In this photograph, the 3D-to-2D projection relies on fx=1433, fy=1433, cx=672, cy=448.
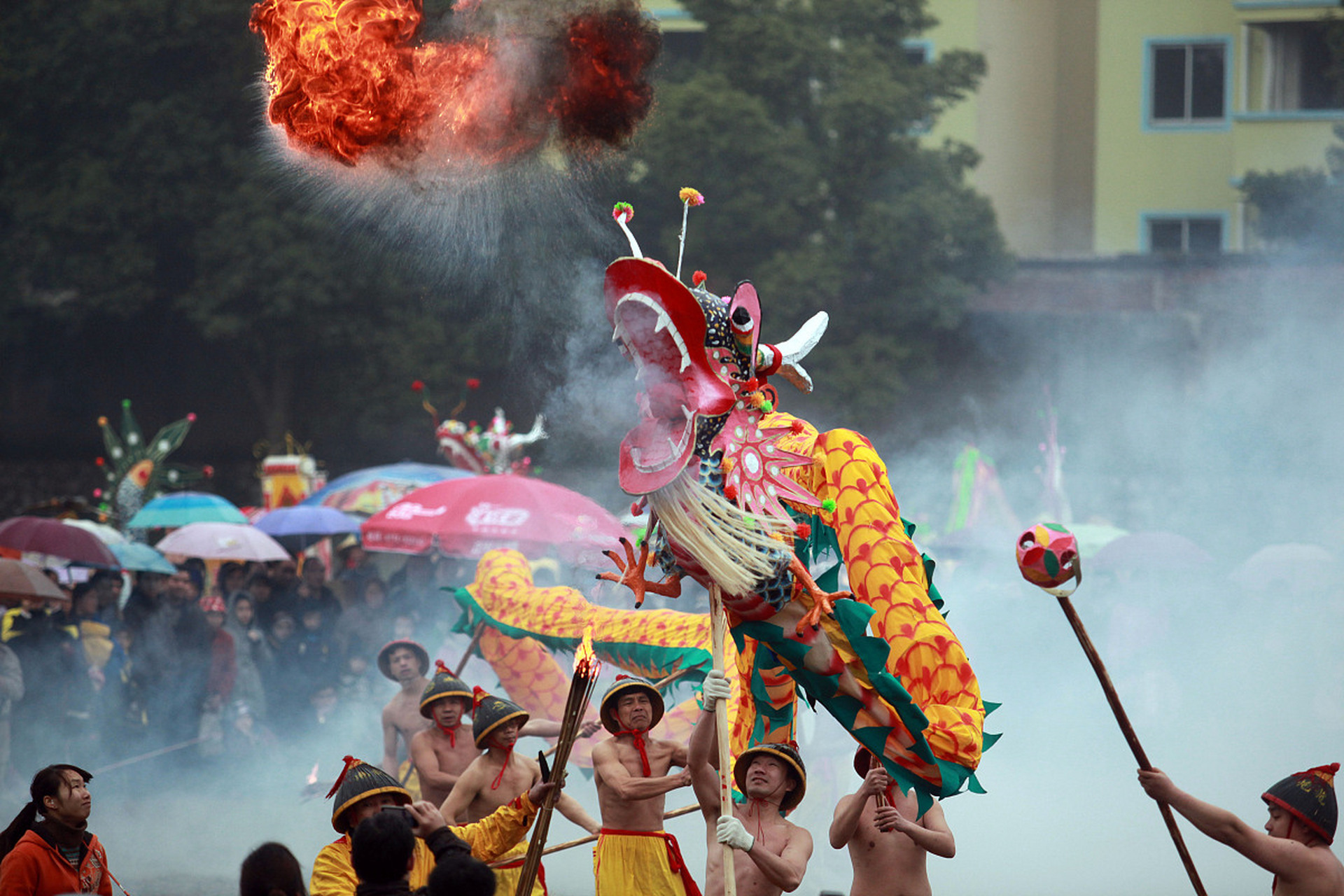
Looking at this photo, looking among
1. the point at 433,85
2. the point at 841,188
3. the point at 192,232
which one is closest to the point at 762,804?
the point at 433,85

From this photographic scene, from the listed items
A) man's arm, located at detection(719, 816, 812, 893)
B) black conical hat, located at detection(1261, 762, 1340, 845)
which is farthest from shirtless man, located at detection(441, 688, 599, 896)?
black conical hat, located at detection(1261, 762, 1340, 845)

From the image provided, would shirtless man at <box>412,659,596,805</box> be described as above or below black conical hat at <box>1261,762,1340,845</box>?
below

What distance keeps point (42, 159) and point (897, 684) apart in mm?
16082

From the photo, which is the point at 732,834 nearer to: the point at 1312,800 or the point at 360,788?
the point at 360,788

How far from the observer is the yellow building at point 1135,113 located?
62.4ft

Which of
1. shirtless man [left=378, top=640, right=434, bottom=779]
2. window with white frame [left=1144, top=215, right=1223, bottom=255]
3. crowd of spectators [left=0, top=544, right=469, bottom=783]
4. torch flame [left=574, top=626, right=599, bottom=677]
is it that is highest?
window with white frame [left=1144, top=215, right=1223, bottom=255]

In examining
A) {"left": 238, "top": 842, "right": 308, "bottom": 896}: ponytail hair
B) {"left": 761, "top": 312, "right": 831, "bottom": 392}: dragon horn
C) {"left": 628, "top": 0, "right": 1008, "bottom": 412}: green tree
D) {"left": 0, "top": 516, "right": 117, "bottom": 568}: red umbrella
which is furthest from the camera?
{"left": 628, "top": 0, "right": 1008, "bottom": 412}: green tree

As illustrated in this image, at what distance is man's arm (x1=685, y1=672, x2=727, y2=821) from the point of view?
432cm

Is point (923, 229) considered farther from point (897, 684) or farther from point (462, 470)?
point (897, 684)

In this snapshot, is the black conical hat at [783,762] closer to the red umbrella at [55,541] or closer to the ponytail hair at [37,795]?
the ponytail hair at [37,795]

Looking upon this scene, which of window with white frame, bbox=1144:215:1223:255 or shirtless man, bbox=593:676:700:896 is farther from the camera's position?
window with white frame, bbox=1144:215:1223:255

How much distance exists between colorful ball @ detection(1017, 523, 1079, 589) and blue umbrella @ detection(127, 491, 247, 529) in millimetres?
8414

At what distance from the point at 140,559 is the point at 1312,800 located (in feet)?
26.8

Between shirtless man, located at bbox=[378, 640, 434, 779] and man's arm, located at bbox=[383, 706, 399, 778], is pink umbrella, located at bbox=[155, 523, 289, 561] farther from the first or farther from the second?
man's arm, located at bbox=[383, 706, 399, 778]
